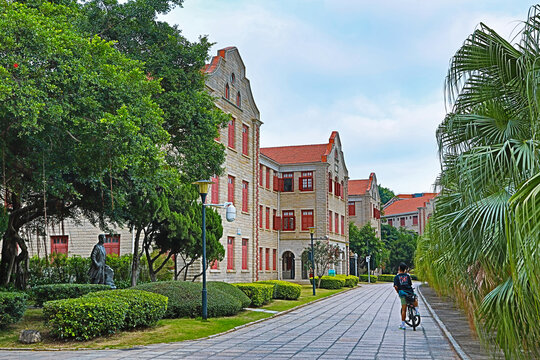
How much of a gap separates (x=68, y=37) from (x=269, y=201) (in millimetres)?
36895

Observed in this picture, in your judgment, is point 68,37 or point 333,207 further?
point 333,207

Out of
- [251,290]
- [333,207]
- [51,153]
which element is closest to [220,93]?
[251,290]

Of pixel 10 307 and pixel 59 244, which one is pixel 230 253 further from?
pixel 10 307

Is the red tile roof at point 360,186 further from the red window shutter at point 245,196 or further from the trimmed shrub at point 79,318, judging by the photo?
the trimmed shrub at point 79,318

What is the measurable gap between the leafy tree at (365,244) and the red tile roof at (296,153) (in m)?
15.4

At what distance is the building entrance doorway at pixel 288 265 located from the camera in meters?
52.3

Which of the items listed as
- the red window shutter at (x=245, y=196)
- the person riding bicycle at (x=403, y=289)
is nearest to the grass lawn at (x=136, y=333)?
the person riding bicycle at (x=403, y=289)

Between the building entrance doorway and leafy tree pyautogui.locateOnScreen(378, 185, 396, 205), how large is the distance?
75.7m

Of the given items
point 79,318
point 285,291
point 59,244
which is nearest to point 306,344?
point 79,318

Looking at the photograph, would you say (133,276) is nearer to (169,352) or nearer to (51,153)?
(51,153)

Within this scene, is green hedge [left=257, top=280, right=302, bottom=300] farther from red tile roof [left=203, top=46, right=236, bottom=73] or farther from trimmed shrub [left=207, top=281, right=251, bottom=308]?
red tile roof [left=203, top=46, right=236, bottom=73]

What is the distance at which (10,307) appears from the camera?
1406cm

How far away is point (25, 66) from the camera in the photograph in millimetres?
12141

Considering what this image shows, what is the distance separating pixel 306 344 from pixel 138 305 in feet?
15.0
